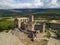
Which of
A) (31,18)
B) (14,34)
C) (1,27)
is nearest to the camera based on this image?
(14,34)

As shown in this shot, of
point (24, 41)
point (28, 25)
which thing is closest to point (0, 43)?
point (24, 41)

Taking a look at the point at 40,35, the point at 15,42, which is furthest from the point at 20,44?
the point at 40,35

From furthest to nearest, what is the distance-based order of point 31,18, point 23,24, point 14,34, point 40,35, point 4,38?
point 31,18 < point 23,24 < point 40,35 < point 14,34 < point 4,38

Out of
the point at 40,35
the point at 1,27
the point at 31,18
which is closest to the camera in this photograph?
the point at 40,35

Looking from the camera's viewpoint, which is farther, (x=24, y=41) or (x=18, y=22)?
(x=18, y=22)

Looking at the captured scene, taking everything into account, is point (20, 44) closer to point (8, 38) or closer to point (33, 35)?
point (8, 38)

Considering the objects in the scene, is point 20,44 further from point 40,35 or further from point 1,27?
point 1,27

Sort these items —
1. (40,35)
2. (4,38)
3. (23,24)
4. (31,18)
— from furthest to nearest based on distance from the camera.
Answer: (31,18), (23,24), (40,35), (4,38)

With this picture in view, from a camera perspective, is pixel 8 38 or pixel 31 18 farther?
pixel 31 18
